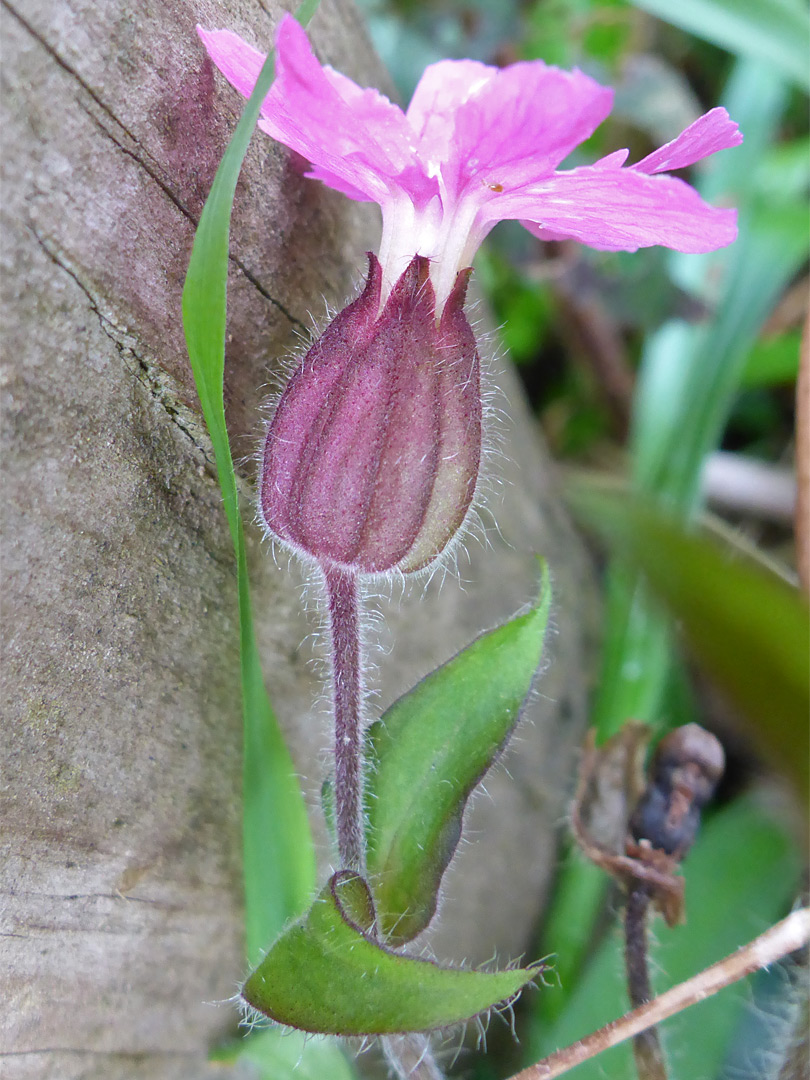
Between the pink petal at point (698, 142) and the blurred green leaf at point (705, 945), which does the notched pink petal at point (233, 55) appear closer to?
the pink petal at point (698, 142)

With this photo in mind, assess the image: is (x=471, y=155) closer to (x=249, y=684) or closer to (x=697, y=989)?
(x=249, y=684)

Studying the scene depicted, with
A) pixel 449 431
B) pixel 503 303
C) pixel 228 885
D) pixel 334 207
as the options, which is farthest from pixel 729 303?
pixel 228 885

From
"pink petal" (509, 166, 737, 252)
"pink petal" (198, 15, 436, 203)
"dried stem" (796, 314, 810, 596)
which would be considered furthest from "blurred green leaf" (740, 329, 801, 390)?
"pink petal" (198, 15, 436, 203)

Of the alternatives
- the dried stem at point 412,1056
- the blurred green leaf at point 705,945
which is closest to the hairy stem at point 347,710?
the dried stem at point 412,1056

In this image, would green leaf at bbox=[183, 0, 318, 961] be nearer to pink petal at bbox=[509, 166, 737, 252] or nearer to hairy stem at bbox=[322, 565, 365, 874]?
hairy stem at bbox=[322, 565, 365, 874]

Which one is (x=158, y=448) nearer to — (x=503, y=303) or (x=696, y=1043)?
(x=696, y=1043)

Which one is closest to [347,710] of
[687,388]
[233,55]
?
[233,55]
